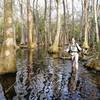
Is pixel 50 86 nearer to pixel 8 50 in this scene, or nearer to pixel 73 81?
pixel 73 81

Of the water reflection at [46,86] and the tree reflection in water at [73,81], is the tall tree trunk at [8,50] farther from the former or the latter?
the tree reflection in water at [73,81]

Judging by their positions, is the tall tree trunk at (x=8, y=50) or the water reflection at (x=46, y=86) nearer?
the water reflection at (x=46, y=86)

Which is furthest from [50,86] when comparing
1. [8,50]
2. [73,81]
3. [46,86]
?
[8,50]

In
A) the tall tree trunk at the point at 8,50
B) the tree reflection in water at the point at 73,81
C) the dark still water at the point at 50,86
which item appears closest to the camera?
the dark still water at the point at 50,86

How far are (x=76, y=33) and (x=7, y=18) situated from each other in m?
57.1

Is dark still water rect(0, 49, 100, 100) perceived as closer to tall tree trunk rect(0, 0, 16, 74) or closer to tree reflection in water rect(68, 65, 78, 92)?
tree reflection in water rect(68, 65, 78, 92)

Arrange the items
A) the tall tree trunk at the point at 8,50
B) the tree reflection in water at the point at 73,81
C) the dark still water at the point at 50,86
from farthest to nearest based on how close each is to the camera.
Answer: the tall tree trunk at the point at 8,50
the tree reflection in water at the point at 73,81
the dark still water at the point at 50,86

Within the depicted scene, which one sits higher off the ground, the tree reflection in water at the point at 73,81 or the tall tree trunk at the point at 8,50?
the tall tree trunk at the point at 8,50

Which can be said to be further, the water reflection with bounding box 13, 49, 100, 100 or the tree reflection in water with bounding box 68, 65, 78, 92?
the tree reflection in water with bounding box 68, 65, 78, 92

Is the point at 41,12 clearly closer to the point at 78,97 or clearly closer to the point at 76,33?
the point at 76,33

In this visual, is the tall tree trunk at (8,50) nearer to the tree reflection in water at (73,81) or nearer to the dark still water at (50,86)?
the dark still water at (50,86)

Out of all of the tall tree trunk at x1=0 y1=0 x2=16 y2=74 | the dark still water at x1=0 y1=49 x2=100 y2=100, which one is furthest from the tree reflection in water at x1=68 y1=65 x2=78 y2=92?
the tall tree trunk at x1=0 y1=0 x2=16 y2=74

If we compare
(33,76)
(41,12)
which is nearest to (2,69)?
(33,76)

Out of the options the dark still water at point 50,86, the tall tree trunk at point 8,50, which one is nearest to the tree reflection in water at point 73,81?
the dark still water at point 50,86
